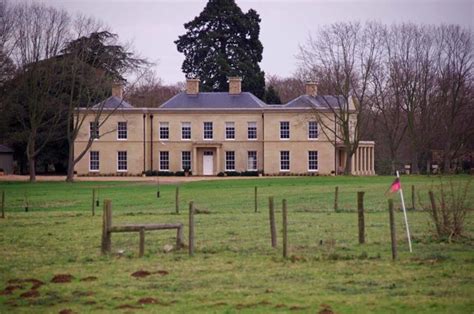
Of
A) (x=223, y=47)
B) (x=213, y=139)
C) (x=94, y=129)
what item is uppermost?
(x=223, y=47)

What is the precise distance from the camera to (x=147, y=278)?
15.4 m

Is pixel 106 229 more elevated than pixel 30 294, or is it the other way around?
pixel 106 229

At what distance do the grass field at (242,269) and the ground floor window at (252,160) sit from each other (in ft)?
162

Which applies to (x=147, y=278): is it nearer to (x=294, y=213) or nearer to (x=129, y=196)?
(x=294, y=213)

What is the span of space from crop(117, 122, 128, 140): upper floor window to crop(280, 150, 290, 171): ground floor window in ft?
50.7

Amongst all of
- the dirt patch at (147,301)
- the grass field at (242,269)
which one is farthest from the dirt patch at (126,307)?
the dirt patch at (147,301)

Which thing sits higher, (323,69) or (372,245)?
(323,69)

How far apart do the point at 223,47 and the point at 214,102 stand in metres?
19.6

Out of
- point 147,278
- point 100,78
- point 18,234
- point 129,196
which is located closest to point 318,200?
point 129,196

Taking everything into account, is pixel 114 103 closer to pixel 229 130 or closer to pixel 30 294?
pixel 229 130

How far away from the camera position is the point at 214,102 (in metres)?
79.0

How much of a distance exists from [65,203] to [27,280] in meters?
27.4

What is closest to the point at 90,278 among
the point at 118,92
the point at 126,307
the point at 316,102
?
the point at 126,307

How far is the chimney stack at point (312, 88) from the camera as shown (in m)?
78.2
